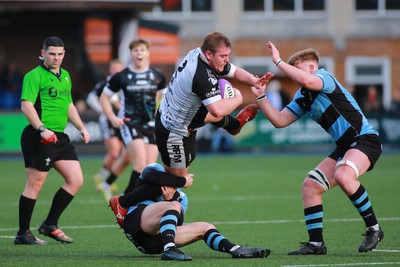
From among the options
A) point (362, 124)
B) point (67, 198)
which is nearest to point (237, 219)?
point (67, 198)

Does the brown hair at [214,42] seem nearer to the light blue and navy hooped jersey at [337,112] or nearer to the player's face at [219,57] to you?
the player's face at [219,57]

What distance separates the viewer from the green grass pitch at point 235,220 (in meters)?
9.20


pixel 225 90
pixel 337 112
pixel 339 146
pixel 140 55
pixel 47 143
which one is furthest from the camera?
pixel 140 55

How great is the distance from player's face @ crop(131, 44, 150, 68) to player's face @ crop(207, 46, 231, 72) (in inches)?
196

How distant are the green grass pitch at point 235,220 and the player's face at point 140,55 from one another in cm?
231

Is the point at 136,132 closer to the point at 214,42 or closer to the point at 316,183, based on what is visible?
the point at 316,183

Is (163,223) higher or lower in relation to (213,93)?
lower

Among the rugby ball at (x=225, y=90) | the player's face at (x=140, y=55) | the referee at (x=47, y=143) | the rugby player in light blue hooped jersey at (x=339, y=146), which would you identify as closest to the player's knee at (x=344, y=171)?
the rugby player in light blue hooped jersey at (x=339, y=146)

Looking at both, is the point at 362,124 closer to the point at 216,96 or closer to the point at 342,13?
the point at 216,96

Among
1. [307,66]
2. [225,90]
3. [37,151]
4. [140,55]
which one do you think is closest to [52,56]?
[37,151]

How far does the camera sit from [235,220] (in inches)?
508

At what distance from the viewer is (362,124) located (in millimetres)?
9508

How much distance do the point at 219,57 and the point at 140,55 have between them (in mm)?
5158

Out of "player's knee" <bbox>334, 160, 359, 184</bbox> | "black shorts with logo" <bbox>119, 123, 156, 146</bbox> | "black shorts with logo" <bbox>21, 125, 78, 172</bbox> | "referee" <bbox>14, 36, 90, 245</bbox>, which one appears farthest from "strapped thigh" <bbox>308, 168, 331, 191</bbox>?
"black shorts with logo" <bbox>119, 123, 156, 146</bbox>
